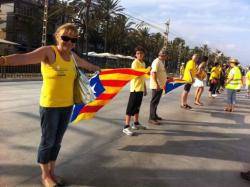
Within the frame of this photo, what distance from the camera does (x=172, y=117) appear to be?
10672mm

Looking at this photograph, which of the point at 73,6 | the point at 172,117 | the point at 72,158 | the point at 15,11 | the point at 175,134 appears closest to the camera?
the point at 72,158

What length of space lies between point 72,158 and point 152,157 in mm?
1307

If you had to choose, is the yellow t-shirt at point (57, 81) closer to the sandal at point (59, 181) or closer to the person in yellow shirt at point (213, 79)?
the sandal at point (59, 181)

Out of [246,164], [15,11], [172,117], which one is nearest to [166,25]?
[15,11]

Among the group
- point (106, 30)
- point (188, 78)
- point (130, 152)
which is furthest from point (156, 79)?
point (106, 30)

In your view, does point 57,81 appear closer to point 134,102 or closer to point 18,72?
point 134,102

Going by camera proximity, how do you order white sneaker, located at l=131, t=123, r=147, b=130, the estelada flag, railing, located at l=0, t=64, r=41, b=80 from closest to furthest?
white sneaker, located at l=131, t=123, r=147, b=130 → the estelada flag → railing, located at l=0, t=64, r=41, b=80

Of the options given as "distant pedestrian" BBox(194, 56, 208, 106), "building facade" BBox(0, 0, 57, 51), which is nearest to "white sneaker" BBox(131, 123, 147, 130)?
"distant pedestrian" BBox(194, 56, 208, 106)

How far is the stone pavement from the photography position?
5180 millimetres

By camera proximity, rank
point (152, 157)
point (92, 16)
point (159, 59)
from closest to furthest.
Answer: point (152, 157)
point (159, 59)
point (92, 16)

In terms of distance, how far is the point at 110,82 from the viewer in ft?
25.5

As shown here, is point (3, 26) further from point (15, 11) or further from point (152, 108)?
point (152, 108)

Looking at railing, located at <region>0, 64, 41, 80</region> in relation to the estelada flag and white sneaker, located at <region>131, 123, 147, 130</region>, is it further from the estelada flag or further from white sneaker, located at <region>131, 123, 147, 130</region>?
white sneaker, located at <region>131, 123, 147, 130</region>

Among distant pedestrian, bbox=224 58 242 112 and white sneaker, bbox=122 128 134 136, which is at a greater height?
distant pedestrian, bbox=224 58 242 112
